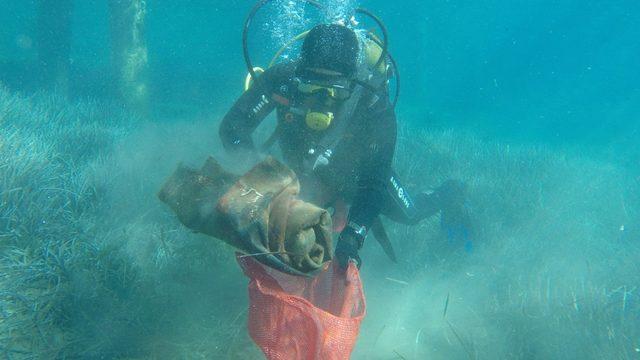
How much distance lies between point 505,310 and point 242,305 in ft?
10.2

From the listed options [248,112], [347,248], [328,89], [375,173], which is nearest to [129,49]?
[248,112]

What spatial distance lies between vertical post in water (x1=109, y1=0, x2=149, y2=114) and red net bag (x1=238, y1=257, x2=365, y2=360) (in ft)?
31.1

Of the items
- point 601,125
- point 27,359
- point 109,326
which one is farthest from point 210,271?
point 601,125

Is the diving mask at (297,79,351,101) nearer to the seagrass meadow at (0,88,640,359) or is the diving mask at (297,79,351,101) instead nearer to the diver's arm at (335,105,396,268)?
the diver's arm at (335,105,396,268)

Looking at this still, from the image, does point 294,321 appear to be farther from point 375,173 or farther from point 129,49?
point 129,49

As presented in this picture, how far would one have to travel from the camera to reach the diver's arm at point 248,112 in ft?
11.3

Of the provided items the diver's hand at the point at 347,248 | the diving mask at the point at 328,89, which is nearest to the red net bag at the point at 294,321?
the diver's hand at the point at 347,248

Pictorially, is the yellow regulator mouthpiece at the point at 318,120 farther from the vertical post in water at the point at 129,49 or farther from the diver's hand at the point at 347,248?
the vertical post in water at the point at 129,49

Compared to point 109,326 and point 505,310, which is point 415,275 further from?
point 109,326

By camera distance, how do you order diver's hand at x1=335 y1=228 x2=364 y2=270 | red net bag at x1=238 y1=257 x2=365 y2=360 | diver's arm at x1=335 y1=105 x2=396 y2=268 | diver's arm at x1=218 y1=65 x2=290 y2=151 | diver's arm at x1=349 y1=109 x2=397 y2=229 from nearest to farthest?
1. red net bag at x1=238 y1=257 x2=365 y2=360
2. diver's hand at x1=335 y1=228 x2=364 y2=270
3. diver's arm at x1=335 y1=105 x2=396 y2=268
4. diver's arm at x1=349 y1=109 x2=397 y2=229
5. diver's arm at x1=218 y1=65 x2=290 y2=151

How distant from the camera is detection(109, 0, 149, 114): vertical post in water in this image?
10.0m

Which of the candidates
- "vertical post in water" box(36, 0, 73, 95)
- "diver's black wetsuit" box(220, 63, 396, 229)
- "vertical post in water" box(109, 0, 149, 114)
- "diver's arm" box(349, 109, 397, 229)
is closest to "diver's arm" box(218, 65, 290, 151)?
"diver's black wetsuit" box(220, 63, 396, 229)

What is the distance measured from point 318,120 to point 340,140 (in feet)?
1.46

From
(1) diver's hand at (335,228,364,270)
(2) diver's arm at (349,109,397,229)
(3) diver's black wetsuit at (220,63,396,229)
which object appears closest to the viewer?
(1) diver's hand at (335,228,364,270)
